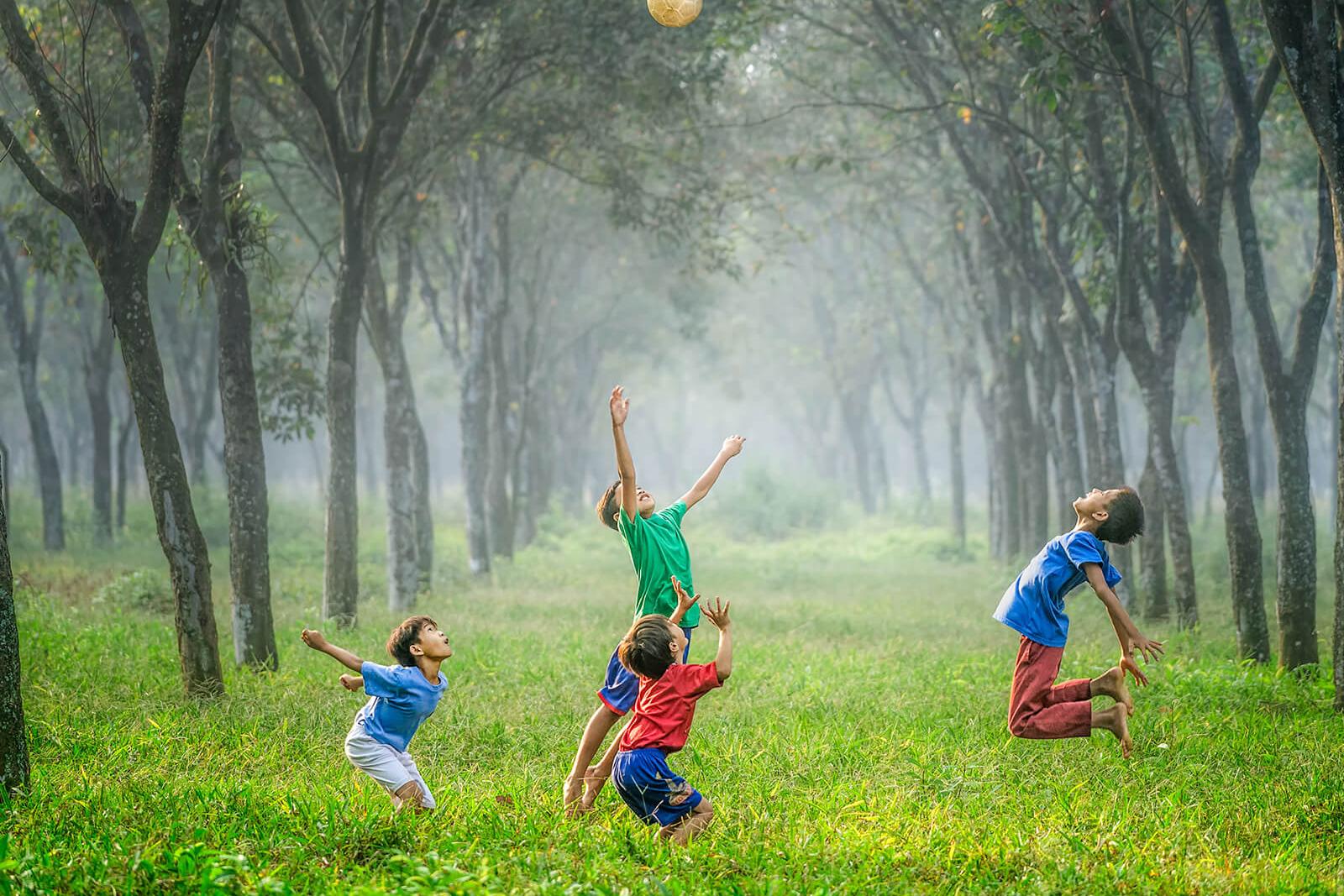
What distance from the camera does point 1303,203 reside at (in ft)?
80.4

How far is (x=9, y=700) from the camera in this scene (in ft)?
18.2

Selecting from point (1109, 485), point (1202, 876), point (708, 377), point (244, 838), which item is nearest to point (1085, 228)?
point (1109, 485)

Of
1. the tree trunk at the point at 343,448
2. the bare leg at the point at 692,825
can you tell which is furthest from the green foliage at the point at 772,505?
the bare leg at the point at 692,825

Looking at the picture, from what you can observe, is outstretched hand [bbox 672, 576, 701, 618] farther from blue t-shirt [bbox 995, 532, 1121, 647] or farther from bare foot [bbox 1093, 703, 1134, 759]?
bare foot [bbox 1093, 703, 1134, 759]

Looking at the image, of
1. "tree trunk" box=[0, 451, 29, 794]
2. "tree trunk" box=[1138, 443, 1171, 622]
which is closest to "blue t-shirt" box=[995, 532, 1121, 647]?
"tree trunk" box=[0, 451, 29, 794]

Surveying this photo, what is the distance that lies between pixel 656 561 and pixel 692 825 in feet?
4.94

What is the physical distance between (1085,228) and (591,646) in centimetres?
855

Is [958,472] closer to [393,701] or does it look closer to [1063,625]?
[1063,625]

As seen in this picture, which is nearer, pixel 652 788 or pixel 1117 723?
pixel 652 788

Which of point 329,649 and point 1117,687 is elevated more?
point 329,649

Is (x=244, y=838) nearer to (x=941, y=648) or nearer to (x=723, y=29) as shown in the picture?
(x=941, y=648)

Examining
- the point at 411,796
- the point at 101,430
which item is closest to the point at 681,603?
the point at 411,796

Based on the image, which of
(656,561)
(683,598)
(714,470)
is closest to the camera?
(683,598)

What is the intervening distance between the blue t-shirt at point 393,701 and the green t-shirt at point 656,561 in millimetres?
1285
